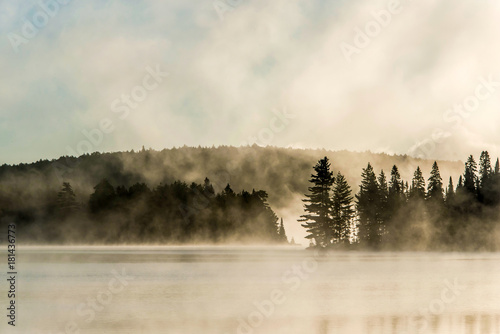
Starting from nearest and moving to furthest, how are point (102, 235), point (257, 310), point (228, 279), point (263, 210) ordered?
1. point (257, 310)
2. point (228, 279)
3. point (102, 235)
4. point (263, 210)

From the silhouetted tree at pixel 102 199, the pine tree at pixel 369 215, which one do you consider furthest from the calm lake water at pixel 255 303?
the silhouetted tree at pixel 102 199

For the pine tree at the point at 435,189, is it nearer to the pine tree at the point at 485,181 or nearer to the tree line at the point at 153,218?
the pine tree at the point at 485,181

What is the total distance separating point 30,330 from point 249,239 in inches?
6259

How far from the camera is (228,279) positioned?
5197 centimetres

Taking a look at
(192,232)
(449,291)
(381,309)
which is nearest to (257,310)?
(381,309)

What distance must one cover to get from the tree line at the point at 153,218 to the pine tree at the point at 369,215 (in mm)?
56214

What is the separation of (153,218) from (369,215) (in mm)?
65309

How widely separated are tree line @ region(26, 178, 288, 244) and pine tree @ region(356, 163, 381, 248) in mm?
56214

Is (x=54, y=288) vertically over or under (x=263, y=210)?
under

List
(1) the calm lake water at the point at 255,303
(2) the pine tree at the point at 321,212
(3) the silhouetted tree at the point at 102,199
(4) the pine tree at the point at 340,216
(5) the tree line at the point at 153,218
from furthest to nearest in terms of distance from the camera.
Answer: (3) the silhouetted tree at the point at 102,199 < (5) the tree line at the point at 153,218 < (4) the pine tree at the point at 340,216 < (2) the pine tree at the point at 321,212 < (1) the calm lake water at the point at 255,303

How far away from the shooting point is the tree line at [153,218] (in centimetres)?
17800

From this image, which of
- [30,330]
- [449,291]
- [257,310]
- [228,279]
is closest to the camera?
[30,330]

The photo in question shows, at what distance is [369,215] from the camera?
433ft

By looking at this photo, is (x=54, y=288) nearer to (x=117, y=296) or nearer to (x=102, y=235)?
(x=117, y=296)
